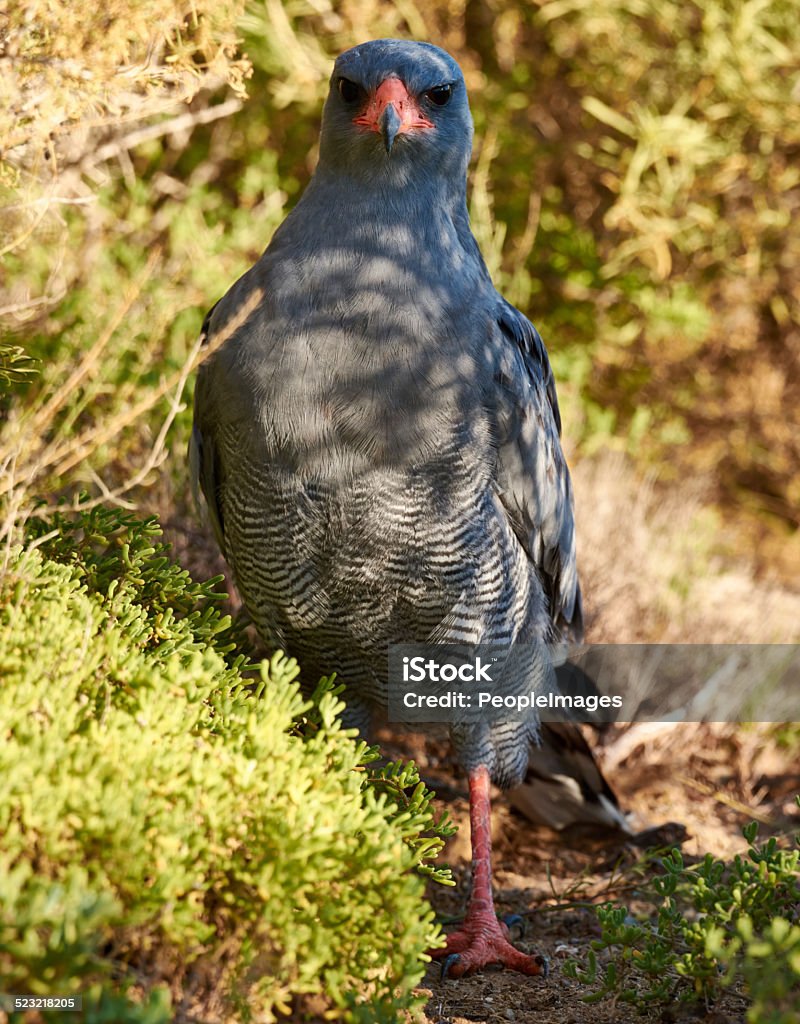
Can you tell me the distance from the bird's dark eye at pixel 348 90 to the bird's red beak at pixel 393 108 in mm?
92

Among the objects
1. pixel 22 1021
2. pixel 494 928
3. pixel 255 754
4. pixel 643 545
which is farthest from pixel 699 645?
pixel 22 1021

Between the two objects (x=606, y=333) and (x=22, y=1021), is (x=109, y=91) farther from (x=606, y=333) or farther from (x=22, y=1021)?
(x=606, y=333)

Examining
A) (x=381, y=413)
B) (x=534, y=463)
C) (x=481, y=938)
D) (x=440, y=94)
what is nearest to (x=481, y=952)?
(x=481, y=938)

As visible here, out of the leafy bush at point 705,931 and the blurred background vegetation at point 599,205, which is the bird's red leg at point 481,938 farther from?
the blurred background vegetation at point 599,205

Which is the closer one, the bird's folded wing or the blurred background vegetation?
the bird's folded wing

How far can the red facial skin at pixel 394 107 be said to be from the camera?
3438mm

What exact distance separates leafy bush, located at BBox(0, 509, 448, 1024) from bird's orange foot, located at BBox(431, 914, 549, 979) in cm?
80

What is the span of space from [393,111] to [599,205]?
4464mm

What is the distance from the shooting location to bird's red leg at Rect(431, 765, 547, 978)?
11.6 feet

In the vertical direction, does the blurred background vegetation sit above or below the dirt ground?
above

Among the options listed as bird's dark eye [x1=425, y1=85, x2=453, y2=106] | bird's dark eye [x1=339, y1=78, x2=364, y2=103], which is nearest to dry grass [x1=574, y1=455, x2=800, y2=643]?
bird's dark eye [x1=425, y1=85, x2=453, y2=106]

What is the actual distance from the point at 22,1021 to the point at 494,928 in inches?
79.2

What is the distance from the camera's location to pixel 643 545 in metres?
5.88

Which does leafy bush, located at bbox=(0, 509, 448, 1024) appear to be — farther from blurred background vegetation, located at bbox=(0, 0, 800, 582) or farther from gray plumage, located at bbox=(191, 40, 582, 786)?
blurred background vegetation, located at bbox=(0, 0, 800, 582)
